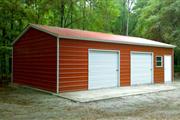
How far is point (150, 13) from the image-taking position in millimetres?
24609

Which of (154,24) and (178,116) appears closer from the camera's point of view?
(178,116)

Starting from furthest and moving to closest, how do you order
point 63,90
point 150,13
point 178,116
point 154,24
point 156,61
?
point 150,13 → point 154,24 → point 156,61 → point 63,90 → point 178,116

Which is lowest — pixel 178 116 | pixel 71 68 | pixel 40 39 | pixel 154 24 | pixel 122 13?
pixel 178 116

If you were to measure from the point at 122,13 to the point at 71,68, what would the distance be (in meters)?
24.5

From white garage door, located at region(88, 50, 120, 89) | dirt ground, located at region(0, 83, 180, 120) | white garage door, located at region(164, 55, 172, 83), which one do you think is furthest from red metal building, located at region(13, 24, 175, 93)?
dirt ground, located at region(0, 83, 180, 120)

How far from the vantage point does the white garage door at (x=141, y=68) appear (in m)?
13.8

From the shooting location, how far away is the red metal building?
1077 centimetres

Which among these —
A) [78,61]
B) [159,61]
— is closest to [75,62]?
[78,61]

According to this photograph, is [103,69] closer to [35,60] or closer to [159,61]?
[35,60]

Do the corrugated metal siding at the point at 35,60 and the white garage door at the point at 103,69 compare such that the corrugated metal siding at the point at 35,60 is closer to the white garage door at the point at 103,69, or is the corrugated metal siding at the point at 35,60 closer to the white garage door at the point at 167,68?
the white garage door at the point at 103,69

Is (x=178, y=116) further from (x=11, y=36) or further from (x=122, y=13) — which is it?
(x=122, y=13)

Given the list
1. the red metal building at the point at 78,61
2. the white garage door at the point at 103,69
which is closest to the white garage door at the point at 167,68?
the red metal building at the point at 78,61

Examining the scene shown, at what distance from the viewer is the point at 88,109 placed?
762 cm

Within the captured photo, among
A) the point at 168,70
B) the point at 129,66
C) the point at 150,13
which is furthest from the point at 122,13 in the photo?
the point at 129,66
